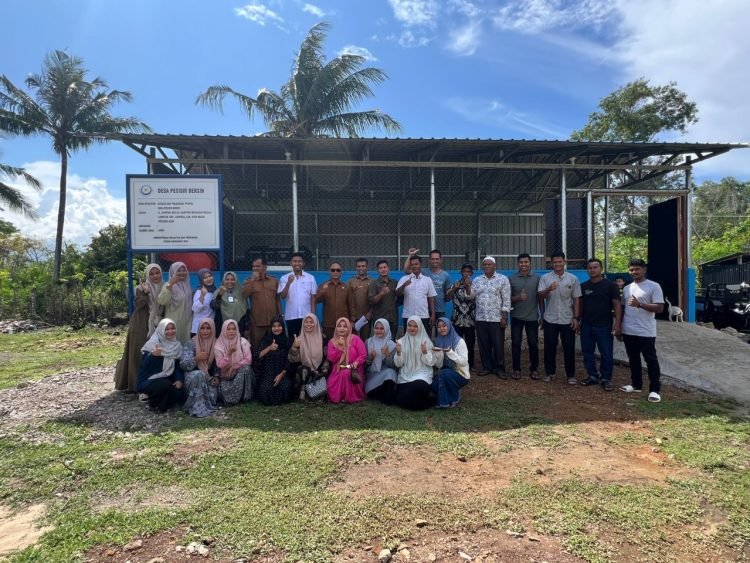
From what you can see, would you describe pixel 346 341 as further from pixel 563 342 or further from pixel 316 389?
pixel 563 342

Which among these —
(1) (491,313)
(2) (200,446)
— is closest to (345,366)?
(2) (200,446)

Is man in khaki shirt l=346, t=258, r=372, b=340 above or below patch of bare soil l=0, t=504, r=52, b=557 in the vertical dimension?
above

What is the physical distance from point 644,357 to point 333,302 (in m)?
3.83

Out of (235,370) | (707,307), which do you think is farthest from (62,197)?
(707,307)

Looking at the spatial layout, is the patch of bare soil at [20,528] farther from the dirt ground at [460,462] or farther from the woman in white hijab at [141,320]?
the woman in white hijab at [141,320]

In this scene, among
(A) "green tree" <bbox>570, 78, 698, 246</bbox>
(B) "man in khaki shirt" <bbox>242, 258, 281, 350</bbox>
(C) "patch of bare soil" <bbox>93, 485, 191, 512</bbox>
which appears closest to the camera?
(C) "patch of bare soil" <bbox>93, 485, 191, 512</bbox>

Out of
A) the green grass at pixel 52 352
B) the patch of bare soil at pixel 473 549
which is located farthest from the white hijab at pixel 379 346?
the green grass at pixel 52 352

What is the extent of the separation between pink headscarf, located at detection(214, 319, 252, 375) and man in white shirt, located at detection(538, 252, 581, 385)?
12.6ft

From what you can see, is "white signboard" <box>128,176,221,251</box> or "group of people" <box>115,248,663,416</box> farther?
"white signboard" <box>128,176,221,251</box>

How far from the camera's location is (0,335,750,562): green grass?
2.53 metres

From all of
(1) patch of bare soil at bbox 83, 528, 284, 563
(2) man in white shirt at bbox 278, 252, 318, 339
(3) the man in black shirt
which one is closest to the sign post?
(2) man in white shirt at bbox 278, 252, 318, 339

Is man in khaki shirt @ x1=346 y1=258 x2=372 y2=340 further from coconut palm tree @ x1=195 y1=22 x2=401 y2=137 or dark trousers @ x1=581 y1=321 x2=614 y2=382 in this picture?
coconut palm tree @ x1=195 y1=22 x2=401 y2=137

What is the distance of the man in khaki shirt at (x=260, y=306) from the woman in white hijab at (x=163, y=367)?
941 mm

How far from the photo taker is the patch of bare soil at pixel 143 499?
9.45 feet
